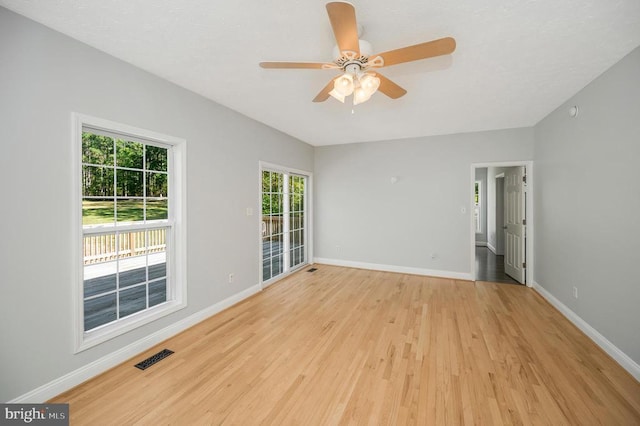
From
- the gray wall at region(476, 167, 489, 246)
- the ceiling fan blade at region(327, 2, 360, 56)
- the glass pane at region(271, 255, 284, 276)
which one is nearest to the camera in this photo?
the ceiling fan blade at region(327, 2, 360, 56)

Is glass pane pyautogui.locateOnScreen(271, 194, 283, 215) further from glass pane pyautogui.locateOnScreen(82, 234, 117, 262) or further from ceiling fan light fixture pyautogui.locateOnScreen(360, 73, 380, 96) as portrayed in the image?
ceiling fan light fixture pyautogui.locateOnScreen(360, 73, 380, 96)

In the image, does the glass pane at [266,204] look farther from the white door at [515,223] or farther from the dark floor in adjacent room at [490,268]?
the white door at [515,223]

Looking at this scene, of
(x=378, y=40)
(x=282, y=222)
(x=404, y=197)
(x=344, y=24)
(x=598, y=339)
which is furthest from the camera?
(x=404, y=197)

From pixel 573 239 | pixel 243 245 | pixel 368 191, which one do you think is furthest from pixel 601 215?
pixel 243 245

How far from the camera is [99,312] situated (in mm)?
2928

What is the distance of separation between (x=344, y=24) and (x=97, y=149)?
2.30 meters

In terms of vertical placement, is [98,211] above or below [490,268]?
above

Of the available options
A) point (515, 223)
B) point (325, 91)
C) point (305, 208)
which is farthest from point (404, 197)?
point (325, 91)

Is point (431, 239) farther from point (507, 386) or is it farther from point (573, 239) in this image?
point (507, 386)

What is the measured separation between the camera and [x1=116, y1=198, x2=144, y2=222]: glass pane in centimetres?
235

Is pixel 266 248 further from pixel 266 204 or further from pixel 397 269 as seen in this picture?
pixel 397 269

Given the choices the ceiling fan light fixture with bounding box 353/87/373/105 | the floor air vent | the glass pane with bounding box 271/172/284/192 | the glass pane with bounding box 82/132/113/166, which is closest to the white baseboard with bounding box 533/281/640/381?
the ceiling fan light fixture with bounding box 353/87/373/105

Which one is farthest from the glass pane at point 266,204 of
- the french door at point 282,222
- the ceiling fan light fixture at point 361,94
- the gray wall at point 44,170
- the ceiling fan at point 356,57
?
the ceiling fan light fixture at point 361,94

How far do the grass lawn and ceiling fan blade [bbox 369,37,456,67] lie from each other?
2.46 m
